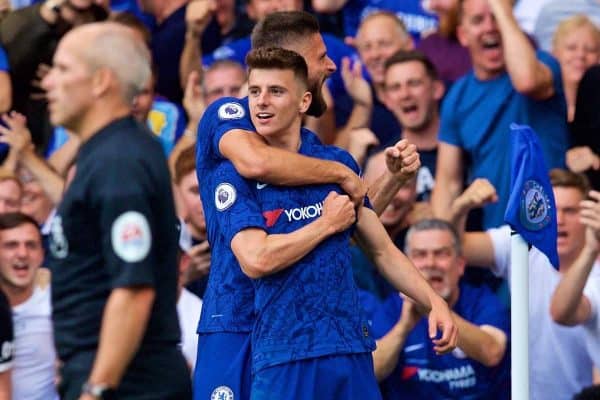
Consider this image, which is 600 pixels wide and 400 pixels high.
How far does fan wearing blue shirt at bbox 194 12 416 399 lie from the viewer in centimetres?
590

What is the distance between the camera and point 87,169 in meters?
5.47

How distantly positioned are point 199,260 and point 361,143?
1.39 m

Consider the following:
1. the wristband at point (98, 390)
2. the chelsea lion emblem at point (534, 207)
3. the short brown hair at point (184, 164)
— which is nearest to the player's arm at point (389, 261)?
the chelsea lion emblem at point (534, 207)

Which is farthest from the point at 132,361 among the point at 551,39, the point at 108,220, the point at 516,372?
the point at 551,39

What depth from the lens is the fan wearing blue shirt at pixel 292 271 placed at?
5.81m

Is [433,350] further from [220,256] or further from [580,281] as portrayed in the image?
[220,256]

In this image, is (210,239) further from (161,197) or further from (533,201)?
(533,201)

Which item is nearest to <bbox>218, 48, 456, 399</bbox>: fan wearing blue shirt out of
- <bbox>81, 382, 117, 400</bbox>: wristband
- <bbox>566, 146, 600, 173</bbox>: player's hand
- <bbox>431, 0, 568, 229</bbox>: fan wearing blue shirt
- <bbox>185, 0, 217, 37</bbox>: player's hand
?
<bbox>81, 382, 117, 400</bbox>: wristband

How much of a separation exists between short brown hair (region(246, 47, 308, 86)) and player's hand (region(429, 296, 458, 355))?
975 millimetres

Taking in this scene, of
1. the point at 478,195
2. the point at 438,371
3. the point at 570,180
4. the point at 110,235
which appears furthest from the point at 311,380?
the point at 570,180

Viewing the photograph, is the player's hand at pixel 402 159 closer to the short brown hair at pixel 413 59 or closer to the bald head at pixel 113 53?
the bald head at pixel 113 53

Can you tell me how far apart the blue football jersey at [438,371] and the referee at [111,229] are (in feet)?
9.12

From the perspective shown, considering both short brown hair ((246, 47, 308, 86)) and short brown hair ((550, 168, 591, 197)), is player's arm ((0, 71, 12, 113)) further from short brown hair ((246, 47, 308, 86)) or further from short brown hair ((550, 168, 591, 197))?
short brown hair ((246, 47, 308, 86))

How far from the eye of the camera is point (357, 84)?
10.2 meters
